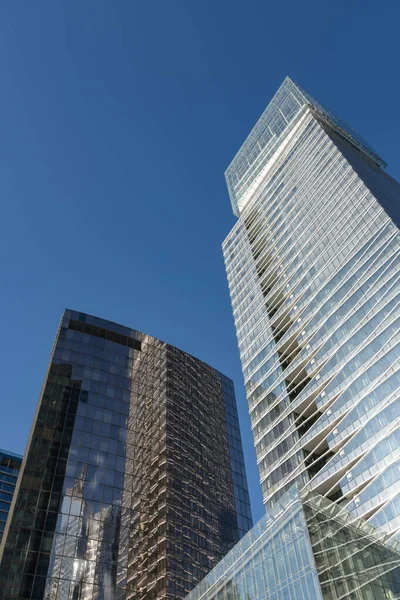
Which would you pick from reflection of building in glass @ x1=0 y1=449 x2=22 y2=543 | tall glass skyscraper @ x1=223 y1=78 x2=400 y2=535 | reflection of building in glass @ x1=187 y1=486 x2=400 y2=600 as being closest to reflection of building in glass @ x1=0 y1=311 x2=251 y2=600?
tall glass skyscraper @ x1=223 y1=78 x2=400 y2=535

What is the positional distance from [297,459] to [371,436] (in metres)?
12.8

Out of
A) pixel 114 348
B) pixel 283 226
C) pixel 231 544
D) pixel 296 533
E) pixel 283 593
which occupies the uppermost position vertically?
pixel 283 226

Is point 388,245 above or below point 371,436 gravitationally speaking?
above

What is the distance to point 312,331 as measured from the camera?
68.6 metres

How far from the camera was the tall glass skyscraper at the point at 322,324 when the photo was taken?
52.2 meters

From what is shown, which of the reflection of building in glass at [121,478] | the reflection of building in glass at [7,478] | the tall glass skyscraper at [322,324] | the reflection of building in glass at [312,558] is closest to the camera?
the reflection of building in glass at [312,558]

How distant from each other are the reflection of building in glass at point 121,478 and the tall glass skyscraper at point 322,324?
44.5ft

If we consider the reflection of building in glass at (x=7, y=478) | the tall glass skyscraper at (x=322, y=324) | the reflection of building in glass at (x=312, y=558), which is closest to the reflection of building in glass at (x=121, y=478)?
the tall glass skyscraper at (x=322, y=324)

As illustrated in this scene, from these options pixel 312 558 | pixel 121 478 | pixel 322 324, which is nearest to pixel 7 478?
pixel 121 478

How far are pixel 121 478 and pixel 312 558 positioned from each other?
4009 cm

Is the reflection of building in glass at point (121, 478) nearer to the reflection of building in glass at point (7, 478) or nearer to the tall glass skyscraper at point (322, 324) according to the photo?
the tall glass skyscraper at point (322, 324)

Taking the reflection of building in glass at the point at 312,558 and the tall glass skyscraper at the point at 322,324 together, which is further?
the tall glass skyscraper at the point at 322,324

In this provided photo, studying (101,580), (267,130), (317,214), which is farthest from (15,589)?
(267,130)

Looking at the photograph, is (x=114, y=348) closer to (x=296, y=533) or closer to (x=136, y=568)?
(x=136, y=568)
